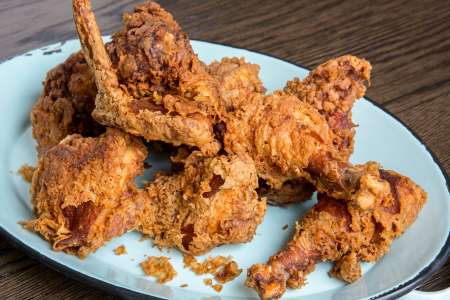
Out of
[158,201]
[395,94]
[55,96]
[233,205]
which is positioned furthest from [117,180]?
[395,94]

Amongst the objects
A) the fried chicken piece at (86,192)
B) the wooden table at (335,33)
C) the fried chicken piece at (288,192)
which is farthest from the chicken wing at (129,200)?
the wooden table at (335,33)

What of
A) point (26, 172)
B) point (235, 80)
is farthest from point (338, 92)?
point (26, 172)

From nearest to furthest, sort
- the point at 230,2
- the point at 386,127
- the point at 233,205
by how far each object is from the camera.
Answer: the point at 233,205 → the point at 386,127 → the point at 230,2

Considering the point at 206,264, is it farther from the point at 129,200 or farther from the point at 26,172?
the point at 26,172

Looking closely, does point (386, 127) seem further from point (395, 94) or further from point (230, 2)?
point (230, 2)

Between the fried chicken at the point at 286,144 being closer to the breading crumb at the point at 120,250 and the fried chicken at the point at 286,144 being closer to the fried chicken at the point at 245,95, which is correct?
the fried chicken at the point at 245,95

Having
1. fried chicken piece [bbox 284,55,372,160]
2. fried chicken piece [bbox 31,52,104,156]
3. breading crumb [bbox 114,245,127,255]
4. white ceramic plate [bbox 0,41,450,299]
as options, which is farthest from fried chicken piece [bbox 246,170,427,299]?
fried chicken piece [bbox 31,52,104,156]

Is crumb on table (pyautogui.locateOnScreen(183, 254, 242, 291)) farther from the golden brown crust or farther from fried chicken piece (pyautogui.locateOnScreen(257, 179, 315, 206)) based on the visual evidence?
the golden brown crust
